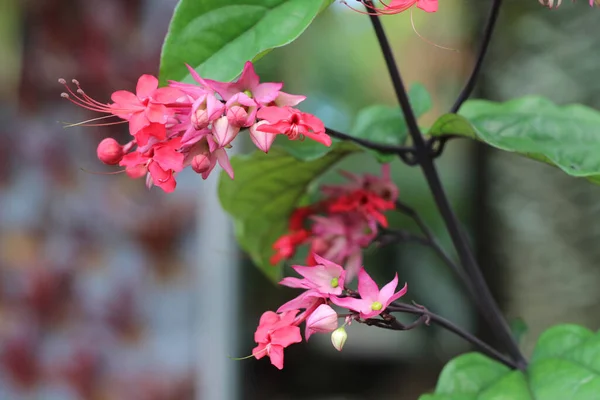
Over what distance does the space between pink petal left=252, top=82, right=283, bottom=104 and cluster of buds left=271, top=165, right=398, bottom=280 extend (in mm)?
152

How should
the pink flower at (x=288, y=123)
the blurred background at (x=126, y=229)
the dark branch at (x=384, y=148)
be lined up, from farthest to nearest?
1. the blurred background at (x=126, y=229)
2. the dark branch at (x=384, y=148)
3. the pink flower at (x=288, y=123)

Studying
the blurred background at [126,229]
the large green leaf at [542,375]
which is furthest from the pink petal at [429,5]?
the blurred background at [126,229]

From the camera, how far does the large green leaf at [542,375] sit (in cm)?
36

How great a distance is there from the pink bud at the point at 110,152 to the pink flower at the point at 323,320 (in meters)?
0.14

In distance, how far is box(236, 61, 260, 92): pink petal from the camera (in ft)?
1.08

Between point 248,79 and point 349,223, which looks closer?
point 248,79

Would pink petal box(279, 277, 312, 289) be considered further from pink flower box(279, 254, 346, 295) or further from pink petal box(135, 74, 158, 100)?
pink petal box(135, 74, 158, 100)

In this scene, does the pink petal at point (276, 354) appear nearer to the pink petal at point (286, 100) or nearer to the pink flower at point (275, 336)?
the pink flower at point (275, 336)

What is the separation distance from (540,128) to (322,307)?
0.82 ft

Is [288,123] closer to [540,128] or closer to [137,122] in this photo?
[137,122]

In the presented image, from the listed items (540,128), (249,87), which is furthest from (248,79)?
(540,128)

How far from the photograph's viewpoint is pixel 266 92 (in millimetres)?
336

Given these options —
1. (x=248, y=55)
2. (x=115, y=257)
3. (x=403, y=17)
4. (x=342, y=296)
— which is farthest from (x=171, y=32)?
(x=403, y=17)

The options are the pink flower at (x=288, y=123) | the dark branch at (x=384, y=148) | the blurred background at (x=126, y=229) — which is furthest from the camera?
the blurred background at (x=126, y=229)
